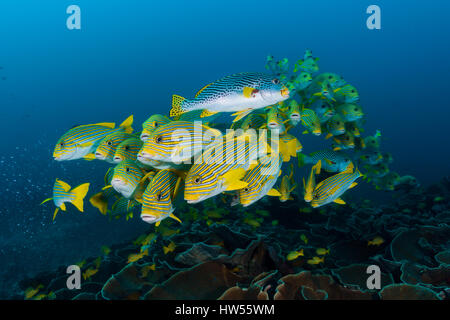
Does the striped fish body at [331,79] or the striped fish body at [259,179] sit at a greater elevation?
the striped fish body at [331,79]

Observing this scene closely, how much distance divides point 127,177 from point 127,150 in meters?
0.38

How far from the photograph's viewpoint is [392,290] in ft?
9.62

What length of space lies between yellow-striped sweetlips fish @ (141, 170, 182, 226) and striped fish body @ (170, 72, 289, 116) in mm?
705

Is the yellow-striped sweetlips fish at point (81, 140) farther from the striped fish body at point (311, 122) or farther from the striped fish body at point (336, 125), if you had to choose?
the striped fish body at point (336, 125)

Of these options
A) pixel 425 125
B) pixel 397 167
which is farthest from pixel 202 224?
pixel 425 125

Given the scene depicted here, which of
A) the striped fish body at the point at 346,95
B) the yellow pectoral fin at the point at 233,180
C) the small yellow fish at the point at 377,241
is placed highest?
the striped fish body at the point at 346,95

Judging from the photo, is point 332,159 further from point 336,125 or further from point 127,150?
point 127,150

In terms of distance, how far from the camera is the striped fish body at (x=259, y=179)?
201 centimetres

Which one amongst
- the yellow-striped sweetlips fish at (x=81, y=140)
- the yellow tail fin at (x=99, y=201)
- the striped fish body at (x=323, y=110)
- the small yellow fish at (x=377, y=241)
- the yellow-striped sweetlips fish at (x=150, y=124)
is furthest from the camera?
the small yellow fish at (x=377, y=241)

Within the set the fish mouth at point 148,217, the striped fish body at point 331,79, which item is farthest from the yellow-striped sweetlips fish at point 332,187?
the striped fish body at point 331,79

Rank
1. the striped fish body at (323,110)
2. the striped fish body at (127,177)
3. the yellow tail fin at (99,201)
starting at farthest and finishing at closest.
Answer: the striped fish body at (323,110) < the yellow tail fin at (99,201) < the striped fish body at (127,177)

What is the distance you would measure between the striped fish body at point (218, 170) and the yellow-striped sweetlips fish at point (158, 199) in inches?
8.7

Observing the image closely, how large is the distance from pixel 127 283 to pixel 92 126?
2352mm

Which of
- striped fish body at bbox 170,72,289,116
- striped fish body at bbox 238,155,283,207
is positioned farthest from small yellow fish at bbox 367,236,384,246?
striped fish body at bbox 170,72,289,116
